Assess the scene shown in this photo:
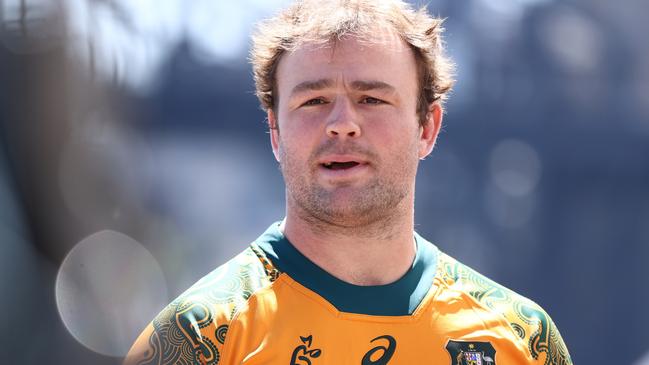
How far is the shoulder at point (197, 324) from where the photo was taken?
1946 millimetres

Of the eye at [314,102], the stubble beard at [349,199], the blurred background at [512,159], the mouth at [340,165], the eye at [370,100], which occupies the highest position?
the eye at [370,100]

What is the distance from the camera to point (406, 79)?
2426mm

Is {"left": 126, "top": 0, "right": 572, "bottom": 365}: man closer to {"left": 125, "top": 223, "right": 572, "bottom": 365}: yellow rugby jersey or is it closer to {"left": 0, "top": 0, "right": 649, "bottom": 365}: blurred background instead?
{"left": 125, "top": 223, "right": 572, "bottom": 365}: yellow rugby jersey

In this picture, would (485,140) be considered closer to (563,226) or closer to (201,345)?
(563,226)

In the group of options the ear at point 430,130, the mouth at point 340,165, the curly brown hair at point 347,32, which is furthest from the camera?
the ear at point 430,130

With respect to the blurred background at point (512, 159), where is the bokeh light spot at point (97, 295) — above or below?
above

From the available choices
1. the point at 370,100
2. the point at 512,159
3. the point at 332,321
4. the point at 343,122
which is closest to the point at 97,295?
the point at 332,321

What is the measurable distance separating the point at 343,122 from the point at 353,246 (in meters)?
0.34

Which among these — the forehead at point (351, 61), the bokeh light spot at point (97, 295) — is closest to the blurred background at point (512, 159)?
the forehead at point (351, 61)

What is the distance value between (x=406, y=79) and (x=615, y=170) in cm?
437

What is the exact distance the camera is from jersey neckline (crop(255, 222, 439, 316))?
217 centimetres

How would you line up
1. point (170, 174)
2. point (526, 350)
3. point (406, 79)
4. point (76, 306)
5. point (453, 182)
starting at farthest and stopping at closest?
point (453, 182)
point (170, 174)
point (406, 79)
point (526, 350)
point (76, 306)

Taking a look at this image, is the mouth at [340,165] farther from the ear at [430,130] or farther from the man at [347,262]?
the ear at [430,130]

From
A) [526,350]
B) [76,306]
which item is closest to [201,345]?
[526,350]
